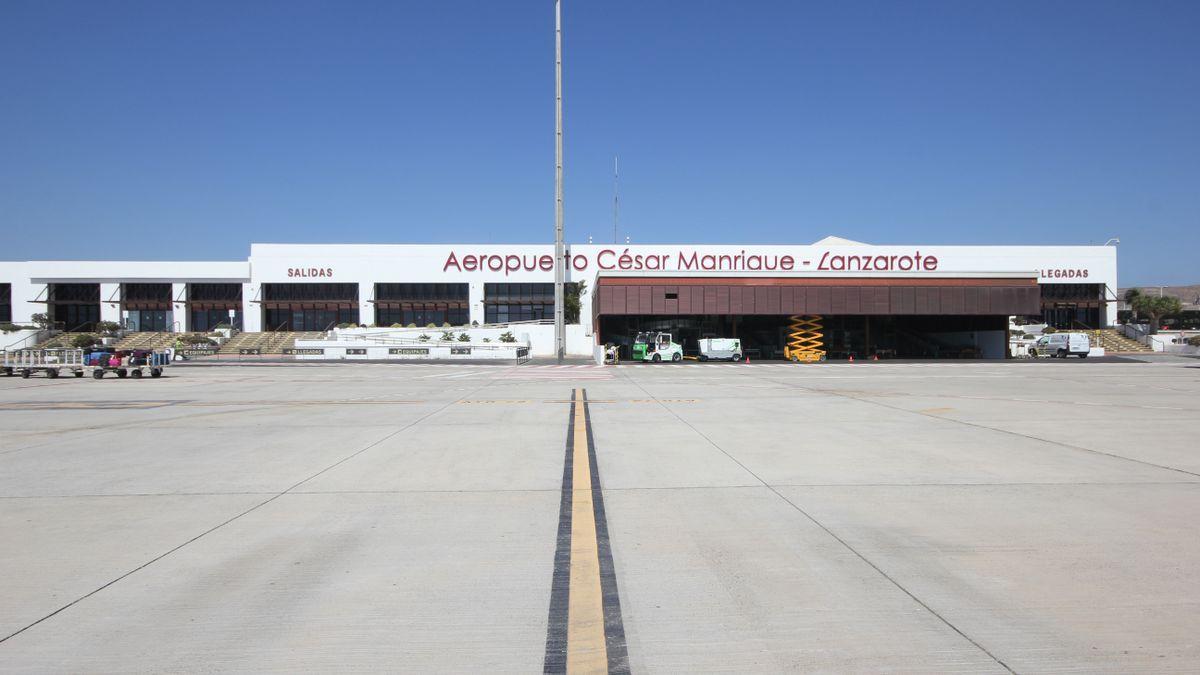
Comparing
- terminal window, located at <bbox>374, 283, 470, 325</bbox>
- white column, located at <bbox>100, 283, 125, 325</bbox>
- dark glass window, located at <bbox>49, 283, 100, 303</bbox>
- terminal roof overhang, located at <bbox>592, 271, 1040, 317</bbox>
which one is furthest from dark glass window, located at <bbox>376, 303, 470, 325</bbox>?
dark glass window, located at <bbox>49, 283, 100, 303</bbox>

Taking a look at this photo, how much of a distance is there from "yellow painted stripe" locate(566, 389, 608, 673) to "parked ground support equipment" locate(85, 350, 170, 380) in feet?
98.3

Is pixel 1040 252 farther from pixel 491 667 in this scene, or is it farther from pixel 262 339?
pixel 491 667

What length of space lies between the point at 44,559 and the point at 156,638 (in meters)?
2.27

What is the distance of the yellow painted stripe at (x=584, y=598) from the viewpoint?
3854 mm

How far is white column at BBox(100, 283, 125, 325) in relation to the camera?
7306 centimetres

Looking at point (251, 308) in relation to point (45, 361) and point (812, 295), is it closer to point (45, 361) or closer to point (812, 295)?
point (45, 361)

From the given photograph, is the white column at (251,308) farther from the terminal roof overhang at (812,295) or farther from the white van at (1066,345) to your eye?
the white van at (1066,345)

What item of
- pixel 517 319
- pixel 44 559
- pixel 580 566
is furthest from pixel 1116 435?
pixel 517 319

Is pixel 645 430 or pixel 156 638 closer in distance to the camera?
pixel 156 638

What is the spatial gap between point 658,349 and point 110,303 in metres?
58.9

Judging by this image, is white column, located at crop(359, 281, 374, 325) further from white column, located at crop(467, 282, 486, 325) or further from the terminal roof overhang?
the terminal roof overhang

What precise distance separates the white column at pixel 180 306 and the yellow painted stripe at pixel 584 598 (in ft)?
254

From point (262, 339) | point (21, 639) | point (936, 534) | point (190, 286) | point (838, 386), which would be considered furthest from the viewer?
point (190, 286)

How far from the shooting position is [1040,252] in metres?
75.3
